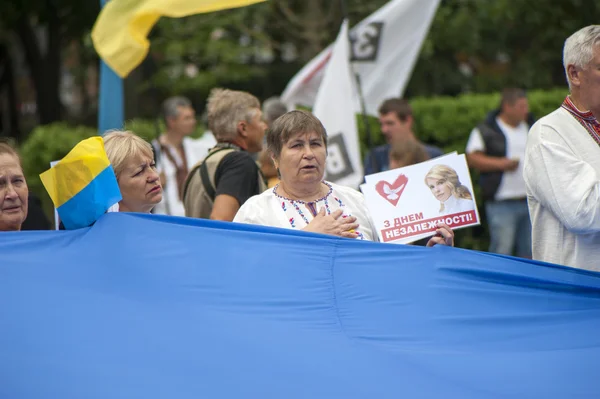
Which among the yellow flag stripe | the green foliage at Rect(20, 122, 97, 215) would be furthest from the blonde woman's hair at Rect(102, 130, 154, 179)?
the green foliage at Rect(20, 122, 97, 215)

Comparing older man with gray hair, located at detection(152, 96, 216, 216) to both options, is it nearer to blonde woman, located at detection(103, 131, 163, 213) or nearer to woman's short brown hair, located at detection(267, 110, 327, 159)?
blonde woman, located at detection(103, 131, 163, 213)

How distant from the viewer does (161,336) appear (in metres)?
3.58

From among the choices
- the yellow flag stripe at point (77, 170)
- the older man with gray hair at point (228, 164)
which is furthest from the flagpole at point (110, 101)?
the yellow flag stripe at point (77, 170)

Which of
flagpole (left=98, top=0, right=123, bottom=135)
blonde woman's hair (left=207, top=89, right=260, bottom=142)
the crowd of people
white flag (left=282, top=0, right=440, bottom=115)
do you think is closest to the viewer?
the crowd of people

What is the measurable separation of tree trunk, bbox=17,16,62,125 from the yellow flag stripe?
1914cm

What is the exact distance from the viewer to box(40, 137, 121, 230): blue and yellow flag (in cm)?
415

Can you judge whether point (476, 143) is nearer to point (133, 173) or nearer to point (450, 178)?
point (450, 178)

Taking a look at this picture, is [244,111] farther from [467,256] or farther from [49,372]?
[49,372]

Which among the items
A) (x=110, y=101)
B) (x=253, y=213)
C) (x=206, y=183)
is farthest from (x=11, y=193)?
(x=110, y=101)

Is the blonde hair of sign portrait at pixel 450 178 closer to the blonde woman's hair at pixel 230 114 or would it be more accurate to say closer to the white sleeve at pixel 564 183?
the white sleeve at pixel 564 183

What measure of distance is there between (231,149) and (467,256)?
2.03m

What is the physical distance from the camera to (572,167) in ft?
12.8

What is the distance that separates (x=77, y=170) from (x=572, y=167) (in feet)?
6.91

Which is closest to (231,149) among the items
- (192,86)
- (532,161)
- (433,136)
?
(532,161)
